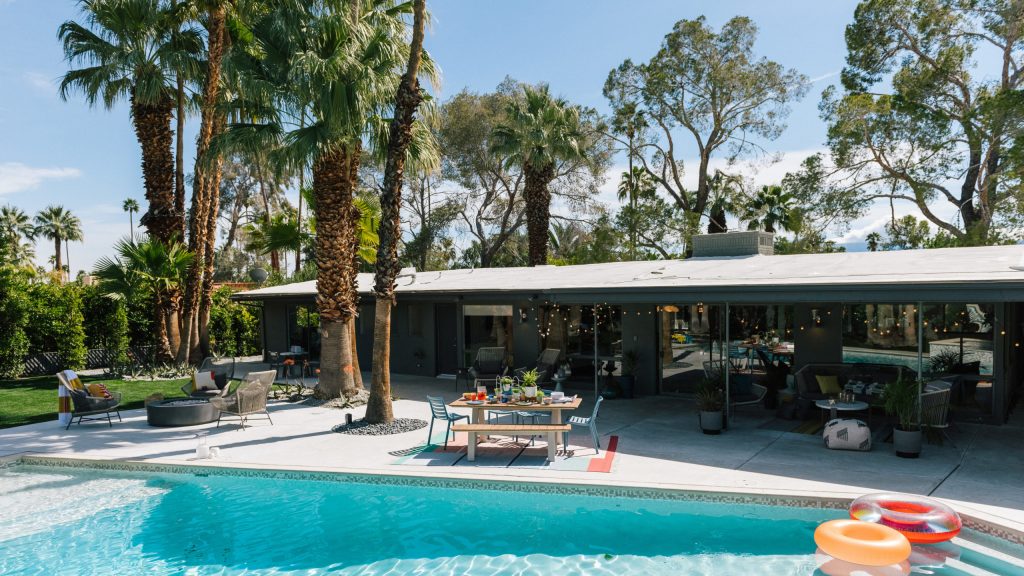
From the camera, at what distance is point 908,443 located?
330 inches

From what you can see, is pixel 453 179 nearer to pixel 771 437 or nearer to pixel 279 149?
pixel 279 149

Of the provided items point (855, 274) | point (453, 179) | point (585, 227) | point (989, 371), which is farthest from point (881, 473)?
point (453, 179)

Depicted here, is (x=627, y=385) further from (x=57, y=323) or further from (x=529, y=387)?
(x=57, y=323)

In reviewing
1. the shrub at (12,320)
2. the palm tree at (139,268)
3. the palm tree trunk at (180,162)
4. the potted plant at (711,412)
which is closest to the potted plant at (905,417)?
the potted plant at (711,412)

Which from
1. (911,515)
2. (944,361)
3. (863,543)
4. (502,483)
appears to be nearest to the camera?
(863,543)

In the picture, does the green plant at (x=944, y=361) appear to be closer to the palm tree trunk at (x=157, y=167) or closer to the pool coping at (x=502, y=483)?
the pool coping at (x=502, y=483)

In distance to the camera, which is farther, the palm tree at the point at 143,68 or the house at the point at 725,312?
the palm tree at the point at 143,68

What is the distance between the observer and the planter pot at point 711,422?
9.94 meters

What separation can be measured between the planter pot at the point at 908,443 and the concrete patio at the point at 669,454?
0.15m

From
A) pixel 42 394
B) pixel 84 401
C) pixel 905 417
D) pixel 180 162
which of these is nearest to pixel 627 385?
pixel 905 417

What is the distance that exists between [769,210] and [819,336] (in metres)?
19.7

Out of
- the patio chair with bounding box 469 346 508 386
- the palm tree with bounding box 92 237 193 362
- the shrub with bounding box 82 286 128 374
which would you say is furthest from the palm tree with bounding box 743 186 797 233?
the shrub with bounding box 82 286 128 374

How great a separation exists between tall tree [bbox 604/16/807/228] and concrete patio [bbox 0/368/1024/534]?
20.4 meters

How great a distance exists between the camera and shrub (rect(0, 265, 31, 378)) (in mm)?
16781
